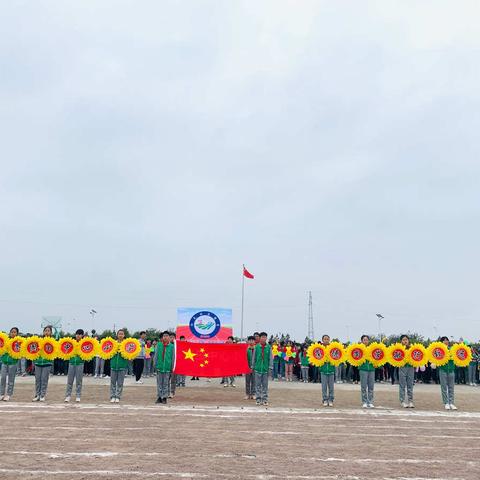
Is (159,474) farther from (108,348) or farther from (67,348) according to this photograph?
(67,348)

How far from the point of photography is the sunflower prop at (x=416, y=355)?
1731 centimetres

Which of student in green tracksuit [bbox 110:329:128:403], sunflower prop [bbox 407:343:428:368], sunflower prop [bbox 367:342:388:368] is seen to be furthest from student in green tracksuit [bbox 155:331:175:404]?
sunflower prop [bbox 407:343:428:368]

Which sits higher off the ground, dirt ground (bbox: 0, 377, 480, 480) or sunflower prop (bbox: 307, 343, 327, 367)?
sunflower prop (bbox: 307, 343, 327, 367)

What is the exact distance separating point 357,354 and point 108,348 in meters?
7.72

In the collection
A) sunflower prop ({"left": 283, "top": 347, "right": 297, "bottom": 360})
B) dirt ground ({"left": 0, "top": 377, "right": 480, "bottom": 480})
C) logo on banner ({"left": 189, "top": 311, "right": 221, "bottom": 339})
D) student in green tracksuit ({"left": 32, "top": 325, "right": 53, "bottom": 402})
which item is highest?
logo on banner ({"left": 189, "top": 311, "right": 221, "bottom": 339})

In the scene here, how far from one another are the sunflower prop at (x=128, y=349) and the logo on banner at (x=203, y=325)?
9422 millimetres

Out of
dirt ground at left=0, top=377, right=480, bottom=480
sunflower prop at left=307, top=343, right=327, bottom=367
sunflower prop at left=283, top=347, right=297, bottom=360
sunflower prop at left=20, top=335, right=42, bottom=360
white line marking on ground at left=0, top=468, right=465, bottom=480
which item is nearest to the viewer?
white line marking on ground at left=0, top=468, right=465, bottom=480

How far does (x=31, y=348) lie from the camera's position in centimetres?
1731

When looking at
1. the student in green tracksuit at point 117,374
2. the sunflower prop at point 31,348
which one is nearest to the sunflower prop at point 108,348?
the student in green tracksuit at point 117,374

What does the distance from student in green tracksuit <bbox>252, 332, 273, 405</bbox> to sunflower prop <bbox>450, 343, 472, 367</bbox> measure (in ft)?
18.4

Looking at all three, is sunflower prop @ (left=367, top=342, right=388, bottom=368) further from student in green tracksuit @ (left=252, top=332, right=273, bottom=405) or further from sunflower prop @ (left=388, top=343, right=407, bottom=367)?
student in green tracksuit @ (left=252, top=332, right=273, bottom=405)

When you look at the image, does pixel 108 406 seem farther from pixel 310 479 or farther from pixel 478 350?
pixel 478 350

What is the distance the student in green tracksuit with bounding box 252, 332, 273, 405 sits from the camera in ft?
57.2

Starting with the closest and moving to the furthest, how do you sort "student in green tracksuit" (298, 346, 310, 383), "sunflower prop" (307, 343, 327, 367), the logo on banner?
"sunflower prop" (307, 343, 327, 367)
the logo on banner
"student in green tracksuit" (298, 346, 310, 383)
